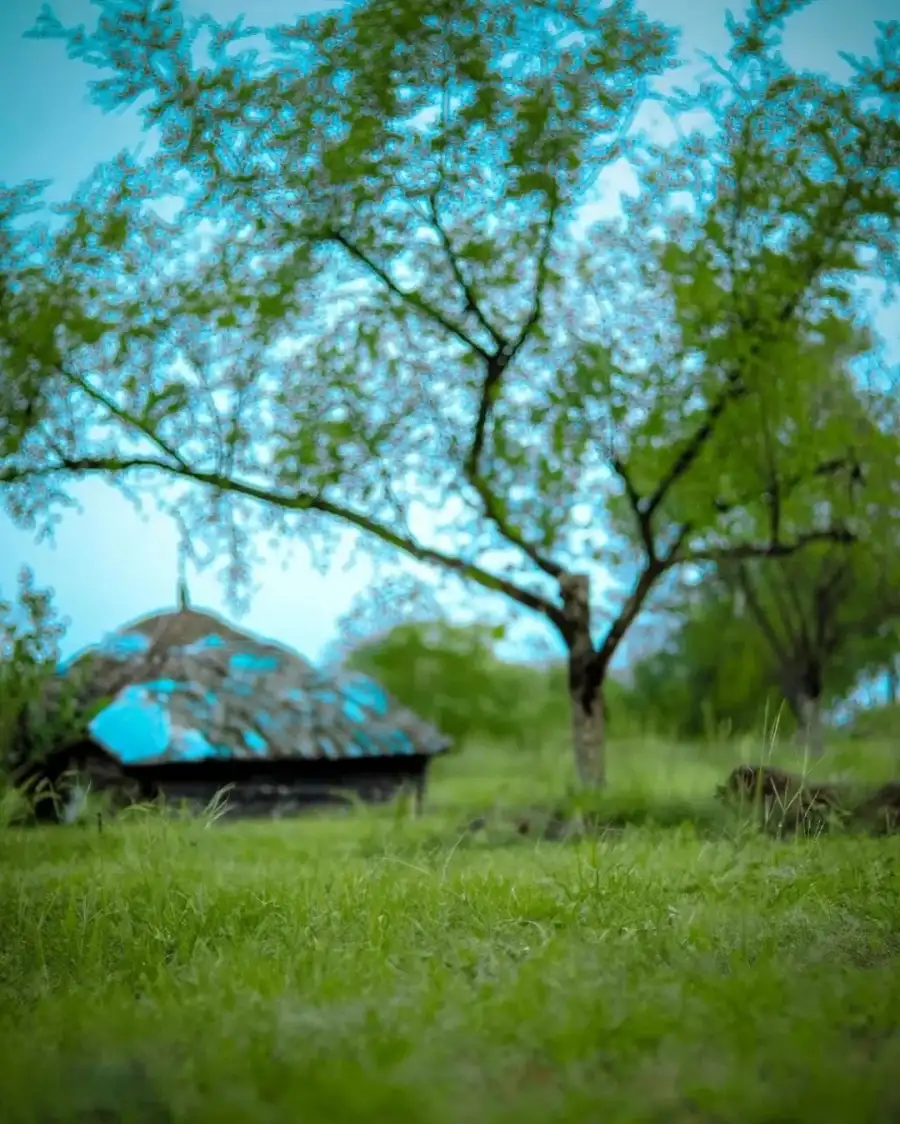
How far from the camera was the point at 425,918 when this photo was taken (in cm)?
405

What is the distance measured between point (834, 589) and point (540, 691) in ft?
34.6

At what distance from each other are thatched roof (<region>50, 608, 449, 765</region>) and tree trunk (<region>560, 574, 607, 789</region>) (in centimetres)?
297

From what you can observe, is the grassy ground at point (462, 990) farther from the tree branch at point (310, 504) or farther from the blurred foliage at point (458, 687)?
the blurred foliage at point (458, 687)

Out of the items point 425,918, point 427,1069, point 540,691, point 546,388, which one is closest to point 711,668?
point 540,691

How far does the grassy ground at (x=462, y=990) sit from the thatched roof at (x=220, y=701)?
A: 622 cm

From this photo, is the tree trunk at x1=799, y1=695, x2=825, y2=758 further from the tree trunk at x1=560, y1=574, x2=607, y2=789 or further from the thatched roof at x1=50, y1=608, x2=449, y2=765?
the tree trunk at x1=560, y1=574, x2=607, y2=789

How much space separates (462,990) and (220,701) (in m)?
10.2

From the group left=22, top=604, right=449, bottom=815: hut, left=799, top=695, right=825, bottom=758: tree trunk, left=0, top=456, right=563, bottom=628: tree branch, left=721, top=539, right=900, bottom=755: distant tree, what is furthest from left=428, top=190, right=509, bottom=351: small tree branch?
left=799, top=695, right=825, bottom=758: tree trunk

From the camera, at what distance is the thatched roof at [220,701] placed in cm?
1202

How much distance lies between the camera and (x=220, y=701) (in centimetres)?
1280

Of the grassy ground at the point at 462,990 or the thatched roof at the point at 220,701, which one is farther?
the thatched roof at the point at 220,701

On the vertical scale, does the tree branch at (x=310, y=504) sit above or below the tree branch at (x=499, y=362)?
below

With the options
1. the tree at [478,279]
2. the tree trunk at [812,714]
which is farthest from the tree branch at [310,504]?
the tree trunk at [812,714]

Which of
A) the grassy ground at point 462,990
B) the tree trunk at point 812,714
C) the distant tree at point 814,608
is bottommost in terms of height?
the grassy ground at point 462,990
